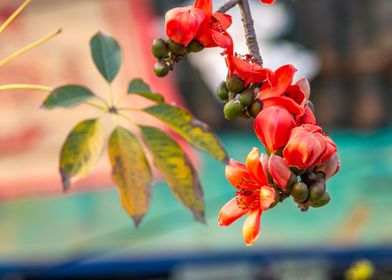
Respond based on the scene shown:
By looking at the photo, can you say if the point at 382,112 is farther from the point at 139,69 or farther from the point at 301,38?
the point at 139,69

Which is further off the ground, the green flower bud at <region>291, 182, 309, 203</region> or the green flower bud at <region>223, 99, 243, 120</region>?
the green flower bud at <region>223, 99, 243, 120</region>

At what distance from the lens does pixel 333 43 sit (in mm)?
4328

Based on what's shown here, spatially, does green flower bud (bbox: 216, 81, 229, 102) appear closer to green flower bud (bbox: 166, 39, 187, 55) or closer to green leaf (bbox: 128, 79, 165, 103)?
green flower bud (bbox: 166, 39, 187, 55)

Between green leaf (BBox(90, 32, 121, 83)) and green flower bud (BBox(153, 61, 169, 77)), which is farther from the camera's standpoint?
green leaf (BBox(90, 32, 121, 83))

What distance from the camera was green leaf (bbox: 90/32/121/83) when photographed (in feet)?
3.50

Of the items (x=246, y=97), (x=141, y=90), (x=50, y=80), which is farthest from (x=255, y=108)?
(x=50, y=80)

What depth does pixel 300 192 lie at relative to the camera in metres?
0.73

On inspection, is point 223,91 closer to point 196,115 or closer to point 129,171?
point 129,171

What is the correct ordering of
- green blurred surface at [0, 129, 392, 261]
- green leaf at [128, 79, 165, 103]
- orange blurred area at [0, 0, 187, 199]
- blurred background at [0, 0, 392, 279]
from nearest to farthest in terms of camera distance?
green leaf at [128, 79, 165, 103] < green blurred surface at [0, 129, 392, 261] < blurred background at [0, 0, 392, 279] < orange blurred area at [0, 0, 187, 199]

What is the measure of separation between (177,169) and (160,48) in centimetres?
29

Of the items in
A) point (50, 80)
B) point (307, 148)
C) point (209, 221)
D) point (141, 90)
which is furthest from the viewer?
point (50, 80)

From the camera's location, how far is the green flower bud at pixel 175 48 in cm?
81

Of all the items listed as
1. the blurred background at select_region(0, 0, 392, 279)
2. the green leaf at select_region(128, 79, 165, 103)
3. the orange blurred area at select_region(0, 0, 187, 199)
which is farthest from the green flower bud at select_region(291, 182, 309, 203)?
the orange blurred area at select_region(0, 0, 187, 199)

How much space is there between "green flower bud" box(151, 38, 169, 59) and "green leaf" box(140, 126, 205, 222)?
266 mm
